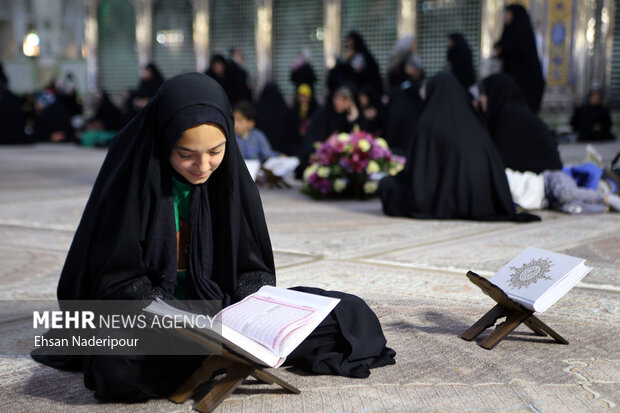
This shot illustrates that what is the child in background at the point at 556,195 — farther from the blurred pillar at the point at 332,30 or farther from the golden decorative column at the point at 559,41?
the blurred pillar at the point at 332,30

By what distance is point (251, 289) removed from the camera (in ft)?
6.06

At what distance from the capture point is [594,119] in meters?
10.2

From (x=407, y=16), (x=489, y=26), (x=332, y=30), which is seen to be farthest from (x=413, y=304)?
(x=332, y=30)

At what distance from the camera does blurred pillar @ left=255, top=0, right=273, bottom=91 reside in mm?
13430

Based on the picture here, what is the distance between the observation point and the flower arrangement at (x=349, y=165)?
5.30m

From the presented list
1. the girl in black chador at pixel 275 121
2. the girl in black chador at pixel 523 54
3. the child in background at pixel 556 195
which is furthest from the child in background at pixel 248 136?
the girl in black chador at pixel 523 54

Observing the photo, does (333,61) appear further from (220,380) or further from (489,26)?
(220,380)

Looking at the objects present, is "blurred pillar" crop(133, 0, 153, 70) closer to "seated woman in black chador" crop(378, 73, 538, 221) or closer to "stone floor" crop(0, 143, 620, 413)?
"stone floor" crop(0, 143, 620, 413)

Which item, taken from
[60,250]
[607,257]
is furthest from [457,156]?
[60,250]

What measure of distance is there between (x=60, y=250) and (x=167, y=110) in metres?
2.09

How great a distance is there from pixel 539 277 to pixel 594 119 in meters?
8.86

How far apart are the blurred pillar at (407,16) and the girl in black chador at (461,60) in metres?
2.95

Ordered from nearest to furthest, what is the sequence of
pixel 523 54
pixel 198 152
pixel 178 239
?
pixel 198 152, pixel 178 239, pixel 523 54

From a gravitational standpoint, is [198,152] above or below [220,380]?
above
